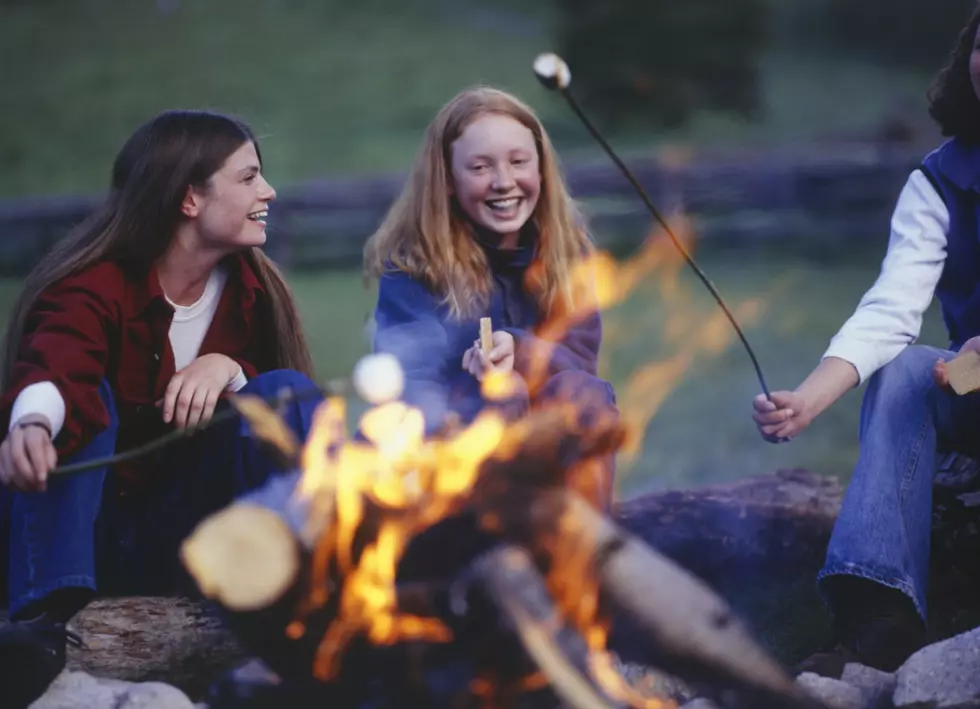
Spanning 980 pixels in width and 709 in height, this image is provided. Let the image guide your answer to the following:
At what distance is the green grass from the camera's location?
14.3 m

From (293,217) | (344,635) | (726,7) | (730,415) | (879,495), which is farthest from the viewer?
(726,7)

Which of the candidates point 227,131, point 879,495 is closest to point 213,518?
point 227,131

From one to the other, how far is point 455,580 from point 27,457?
0.86 m

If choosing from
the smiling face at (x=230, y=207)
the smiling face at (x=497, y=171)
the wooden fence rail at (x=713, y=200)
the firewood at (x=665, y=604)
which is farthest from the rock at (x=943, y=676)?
the wooden fence rail at (x=713, y=200)

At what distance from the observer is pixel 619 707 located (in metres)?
2.28

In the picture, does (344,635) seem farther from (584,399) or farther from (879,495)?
(879,495)

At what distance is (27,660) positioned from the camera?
8.48 ft

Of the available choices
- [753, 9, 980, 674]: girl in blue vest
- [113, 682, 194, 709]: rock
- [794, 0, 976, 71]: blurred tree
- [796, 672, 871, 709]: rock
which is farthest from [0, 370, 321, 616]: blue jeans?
[794, 0, 976, 71]: blurred tree

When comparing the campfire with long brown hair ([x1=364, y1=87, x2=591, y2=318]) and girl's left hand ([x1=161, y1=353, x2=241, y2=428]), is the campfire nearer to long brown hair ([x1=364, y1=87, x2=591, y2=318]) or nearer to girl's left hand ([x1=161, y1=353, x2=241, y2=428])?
girl's left hand ([x1=161, y1=353, x2=241, y2=428])

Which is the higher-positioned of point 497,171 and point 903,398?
point 497,171

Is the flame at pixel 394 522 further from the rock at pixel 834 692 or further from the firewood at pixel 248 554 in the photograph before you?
the rock at pixel 834 692

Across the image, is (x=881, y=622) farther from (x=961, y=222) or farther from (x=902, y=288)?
(x=961, y=222)

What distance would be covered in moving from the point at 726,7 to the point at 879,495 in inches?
459

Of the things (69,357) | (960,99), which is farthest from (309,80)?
(69,357)
